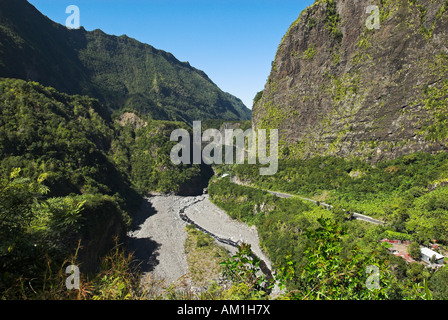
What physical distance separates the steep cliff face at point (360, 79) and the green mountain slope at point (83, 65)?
77200 millimetres

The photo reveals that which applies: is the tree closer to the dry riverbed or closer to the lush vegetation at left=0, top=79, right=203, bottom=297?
the dry riverbed

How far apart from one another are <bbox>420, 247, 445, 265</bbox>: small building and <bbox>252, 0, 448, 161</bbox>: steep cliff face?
863 inches

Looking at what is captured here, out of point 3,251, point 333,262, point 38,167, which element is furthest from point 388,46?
point 38,167

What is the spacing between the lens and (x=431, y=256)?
20.3 meters

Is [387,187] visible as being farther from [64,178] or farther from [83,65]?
[83,65]

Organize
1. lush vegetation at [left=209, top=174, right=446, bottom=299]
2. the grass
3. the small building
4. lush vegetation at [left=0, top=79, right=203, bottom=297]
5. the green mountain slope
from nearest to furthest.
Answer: lush vegetation at [left=209, top=174, right=446, bottom=299]
lush vegetation at [left=0, top=79, right=203, bottom=297]
the small building
the grass
the green mountain slope

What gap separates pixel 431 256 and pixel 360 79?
3925 cm

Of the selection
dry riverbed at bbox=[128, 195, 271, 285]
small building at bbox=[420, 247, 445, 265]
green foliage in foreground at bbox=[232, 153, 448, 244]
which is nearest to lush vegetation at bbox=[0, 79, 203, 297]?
dry riverbed at bbox=[128, 195, 271, 285]

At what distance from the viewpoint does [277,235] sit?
35.9 m

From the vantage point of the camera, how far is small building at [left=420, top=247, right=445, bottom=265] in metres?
19.8

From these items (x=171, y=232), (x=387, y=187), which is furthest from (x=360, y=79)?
(x=171, y=232)

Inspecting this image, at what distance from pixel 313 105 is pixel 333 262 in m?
58.8

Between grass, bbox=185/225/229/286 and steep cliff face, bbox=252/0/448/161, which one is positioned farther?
steep cliff face, bbox=252/0/448/161

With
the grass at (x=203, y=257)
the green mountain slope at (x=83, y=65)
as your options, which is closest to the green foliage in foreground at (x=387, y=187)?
the grass at (x=203, y=257)
